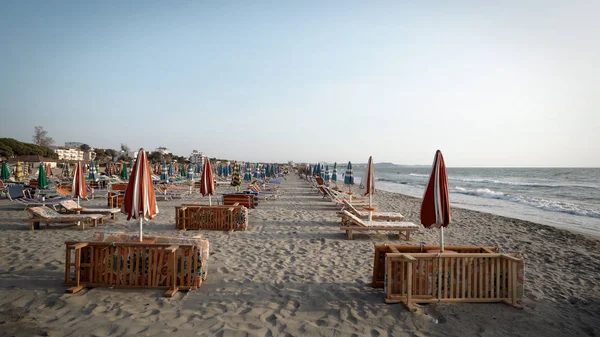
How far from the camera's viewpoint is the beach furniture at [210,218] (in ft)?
30.0

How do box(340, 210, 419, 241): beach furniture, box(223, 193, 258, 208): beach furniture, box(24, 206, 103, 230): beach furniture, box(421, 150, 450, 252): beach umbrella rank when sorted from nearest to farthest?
box(421, 150, 450, 252): beach umbrella → box(340, 210, 419, 241): beach furniture → box(24, 206, 103, 230): beach furniture → box(223, 193, 258, 208): beach furniture

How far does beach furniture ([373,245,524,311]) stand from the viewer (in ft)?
14.4

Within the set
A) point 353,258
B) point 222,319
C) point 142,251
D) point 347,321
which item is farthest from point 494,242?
point 142,251

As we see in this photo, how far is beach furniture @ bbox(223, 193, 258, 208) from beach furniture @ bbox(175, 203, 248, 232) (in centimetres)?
306

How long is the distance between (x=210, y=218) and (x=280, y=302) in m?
5.36

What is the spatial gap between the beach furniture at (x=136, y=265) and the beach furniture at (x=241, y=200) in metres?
7.57

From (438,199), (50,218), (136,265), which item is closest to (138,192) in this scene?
(136,265)

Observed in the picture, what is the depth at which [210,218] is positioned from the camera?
9211mm

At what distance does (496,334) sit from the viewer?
3.67m

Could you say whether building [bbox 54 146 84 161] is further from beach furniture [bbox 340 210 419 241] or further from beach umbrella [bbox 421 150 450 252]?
beach umbrella [bbox 421 150 450 252]

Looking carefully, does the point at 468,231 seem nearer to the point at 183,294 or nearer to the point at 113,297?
the point at 183,294

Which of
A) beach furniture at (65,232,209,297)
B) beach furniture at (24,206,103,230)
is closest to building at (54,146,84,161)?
beach furniture at (24,206,103,230)

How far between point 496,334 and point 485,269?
0.98 m

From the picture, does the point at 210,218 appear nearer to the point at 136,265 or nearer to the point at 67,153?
the point at 136,265
